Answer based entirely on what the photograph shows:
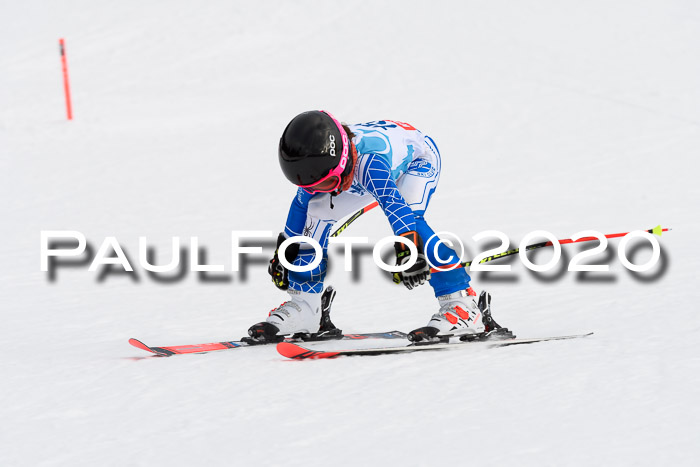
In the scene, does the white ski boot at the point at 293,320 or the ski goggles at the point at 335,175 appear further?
the white ski boot at the point at 293,320

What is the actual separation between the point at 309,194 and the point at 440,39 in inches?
510

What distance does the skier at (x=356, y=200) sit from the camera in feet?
13.8

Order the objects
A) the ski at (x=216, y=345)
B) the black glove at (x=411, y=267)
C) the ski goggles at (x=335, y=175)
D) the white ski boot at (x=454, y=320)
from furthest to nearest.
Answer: the ski at (x=216, y=345) → the white ski boot at (x=454, y=320) → the ski goggles at (x=335, y=175) → the black glove at (x=411, y=267)

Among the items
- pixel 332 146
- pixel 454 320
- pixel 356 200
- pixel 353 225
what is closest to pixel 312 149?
pixel 332 146

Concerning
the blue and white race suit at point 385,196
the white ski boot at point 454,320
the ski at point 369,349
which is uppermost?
the blue and white race suit at point 385,196

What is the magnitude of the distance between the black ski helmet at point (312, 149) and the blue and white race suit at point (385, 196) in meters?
0.18

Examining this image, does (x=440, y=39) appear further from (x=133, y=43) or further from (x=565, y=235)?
(x=565, y=235)

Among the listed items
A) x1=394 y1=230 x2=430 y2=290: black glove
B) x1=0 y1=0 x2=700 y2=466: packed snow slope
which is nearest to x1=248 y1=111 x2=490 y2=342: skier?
x1=394 y1=230 x2=430 y2=290: black glove

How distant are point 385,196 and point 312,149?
435 mm

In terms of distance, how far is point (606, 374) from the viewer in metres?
3.64

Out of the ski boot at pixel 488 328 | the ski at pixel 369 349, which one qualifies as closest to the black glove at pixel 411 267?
the ski at pixel 369 349

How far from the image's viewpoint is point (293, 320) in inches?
193

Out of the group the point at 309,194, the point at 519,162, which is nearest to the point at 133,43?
the point at 519,162

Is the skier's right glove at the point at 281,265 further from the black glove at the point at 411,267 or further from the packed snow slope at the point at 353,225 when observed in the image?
the black glove at the point at 411,267
